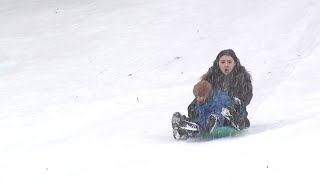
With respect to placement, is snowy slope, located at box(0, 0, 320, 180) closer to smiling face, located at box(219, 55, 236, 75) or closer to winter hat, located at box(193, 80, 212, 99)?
winter hat, located at box(193, 80, 212, 99)

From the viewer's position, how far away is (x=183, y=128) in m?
6.50

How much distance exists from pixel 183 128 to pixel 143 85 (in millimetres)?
3728

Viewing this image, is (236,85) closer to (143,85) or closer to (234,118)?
(234,118)

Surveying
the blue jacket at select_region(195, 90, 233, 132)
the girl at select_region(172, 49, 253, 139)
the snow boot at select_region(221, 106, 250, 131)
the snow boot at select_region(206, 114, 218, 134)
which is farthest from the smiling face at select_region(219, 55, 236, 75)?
the snow boot at select_region(206, 114, 218, 134)

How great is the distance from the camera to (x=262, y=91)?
345 inches

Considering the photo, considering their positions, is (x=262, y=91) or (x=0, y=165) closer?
(x=0, y=165)

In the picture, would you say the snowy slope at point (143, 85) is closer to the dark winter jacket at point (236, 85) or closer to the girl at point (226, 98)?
the girl at point (226, 98)

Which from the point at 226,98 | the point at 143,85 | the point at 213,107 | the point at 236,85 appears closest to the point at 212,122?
the point at 213,107

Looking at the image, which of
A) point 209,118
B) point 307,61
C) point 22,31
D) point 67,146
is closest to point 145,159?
point 209,118

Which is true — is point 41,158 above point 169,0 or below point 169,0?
below

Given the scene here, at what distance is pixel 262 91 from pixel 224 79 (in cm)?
206

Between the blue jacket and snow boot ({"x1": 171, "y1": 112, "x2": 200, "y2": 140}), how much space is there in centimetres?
8

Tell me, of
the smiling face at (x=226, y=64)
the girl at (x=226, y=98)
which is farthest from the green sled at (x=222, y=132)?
the smiling face at (x=226, y=64)

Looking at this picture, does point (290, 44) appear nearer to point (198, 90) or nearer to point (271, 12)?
point (271, 12)
